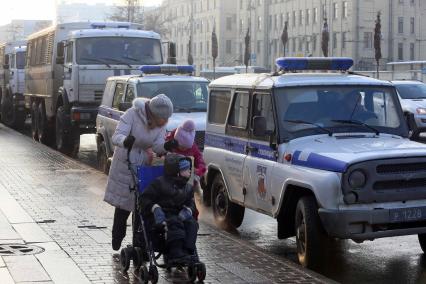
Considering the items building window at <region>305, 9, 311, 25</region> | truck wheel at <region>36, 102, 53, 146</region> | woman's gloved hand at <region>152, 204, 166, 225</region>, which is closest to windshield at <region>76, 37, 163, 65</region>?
truck wheel at <region>36, 102, 53, 146</region>

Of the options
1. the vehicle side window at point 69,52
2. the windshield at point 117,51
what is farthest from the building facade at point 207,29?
the windshield at point 117,51

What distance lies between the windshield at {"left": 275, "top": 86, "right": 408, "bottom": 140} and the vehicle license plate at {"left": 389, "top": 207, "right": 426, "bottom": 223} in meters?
1.31

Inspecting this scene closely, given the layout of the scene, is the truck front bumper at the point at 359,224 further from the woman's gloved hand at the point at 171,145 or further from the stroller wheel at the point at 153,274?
the stroller wheel at the point at 153,274

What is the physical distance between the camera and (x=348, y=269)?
855 centimetres

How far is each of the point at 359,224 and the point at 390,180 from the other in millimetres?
523

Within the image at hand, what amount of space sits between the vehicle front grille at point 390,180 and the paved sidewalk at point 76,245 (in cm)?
94

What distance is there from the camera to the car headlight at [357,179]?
25.6ft

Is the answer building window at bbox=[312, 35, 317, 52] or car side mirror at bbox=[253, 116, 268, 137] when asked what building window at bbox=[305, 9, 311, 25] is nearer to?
building window at bbox=[312, 35, 317, 52]

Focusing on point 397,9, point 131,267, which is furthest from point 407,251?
point 397,9

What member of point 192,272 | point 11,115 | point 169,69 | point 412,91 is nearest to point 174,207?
point 192,272

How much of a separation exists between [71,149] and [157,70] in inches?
240

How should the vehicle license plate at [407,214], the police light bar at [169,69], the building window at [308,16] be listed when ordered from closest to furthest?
the vehicle license plate at [407,214] → the police light bar at [169,69] → the building window at [308,16]

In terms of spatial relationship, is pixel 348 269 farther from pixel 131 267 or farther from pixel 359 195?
pixel 131 267

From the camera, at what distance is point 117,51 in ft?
65.5
